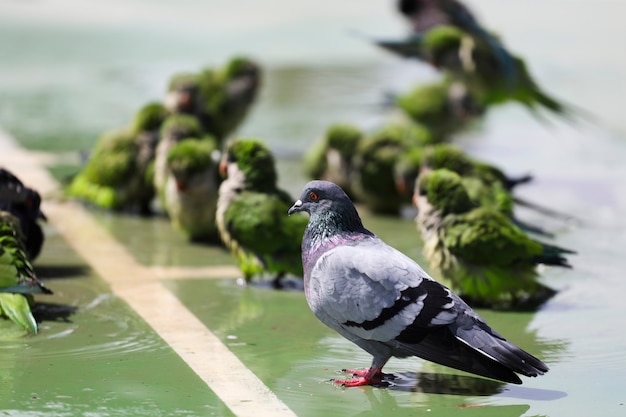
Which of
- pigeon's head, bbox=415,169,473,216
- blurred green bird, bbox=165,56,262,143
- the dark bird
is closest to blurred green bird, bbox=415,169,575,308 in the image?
pigeon's head, bbox=415,169,473,216

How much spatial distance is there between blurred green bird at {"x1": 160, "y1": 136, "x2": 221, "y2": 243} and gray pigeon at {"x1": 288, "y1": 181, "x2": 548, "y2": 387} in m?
3.30

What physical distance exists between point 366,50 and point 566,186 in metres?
8.50

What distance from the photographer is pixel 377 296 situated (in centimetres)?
600

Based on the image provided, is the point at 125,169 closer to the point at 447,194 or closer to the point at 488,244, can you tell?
the point at 447,194

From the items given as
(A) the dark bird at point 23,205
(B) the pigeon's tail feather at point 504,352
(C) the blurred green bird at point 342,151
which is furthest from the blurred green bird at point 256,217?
(B) the pigeon's tail feather at point 504,352

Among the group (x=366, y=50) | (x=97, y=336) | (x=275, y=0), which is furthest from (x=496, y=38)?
(x=275, y=0)

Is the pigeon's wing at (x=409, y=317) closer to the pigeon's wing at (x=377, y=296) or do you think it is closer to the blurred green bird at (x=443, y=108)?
the pigeon's wing at (x=377, y=296)

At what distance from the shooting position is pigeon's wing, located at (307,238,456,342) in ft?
19.6

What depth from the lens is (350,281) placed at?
19.9 ft

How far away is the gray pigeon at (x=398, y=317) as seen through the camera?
588 cm

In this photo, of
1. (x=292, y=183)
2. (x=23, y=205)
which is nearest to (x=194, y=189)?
(x=23, y=205)

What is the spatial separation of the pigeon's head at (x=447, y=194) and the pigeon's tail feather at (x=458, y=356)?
2.06 m

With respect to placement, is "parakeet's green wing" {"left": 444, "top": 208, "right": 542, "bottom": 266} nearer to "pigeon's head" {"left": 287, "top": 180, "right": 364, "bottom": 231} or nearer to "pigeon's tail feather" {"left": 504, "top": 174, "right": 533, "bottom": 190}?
"pigeon's head" {"left": 287, "top": 180, "right": 364, "bottom": 231}

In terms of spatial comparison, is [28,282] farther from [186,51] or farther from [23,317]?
[186,51]
